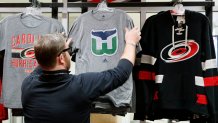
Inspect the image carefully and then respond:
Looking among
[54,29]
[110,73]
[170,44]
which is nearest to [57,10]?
[54,29]

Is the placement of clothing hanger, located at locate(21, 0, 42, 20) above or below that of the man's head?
above

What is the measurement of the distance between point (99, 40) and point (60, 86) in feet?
2.25

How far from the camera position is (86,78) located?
154cm

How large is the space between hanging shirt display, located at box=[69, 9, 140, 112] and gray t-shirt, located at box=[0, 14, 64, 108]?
8.4 inches

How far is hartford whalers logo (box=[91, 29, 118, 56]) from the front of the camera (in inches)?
82.3

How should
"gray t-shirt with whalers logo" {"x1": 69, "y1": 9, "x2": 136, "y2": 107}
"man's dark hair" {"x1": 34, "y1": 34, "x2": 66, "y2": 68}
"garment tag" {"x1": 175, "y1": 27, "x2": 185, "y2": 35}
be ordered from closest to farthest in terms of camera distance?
"man's dark hair" {"x1": 34, "y1": 34, "x2": 66, "y2": 68} < "gray t-shirt with whalers logo" {"x1": 69, "y1": 9, "x2": 136, "y2": 107} < "garment tag" {"x1": 175, "y1": 27, "x2": 185, "y2": 35}

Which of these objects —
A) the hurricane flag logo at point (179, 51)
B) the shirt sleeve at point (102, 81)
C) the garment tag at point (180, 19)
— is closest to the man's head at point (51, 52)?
the shirt sleeve at point (102, 81)

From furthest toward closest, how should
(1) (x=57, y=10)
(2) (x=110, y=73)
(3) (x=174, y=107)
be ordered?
1. (1) (x=57, y=10)
2. (3) (x=174, y=107)
3. (2) (x=110, y=73)

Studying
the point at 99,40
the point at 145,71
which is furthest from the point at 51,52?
the point at 145,71

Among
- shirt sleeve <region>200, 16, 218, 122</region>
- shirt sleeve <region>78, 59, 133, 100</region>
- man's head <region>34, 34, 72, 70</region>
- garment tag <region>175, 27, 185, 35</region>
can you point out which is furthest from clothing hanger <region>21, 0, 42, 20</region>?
shirt sleeve <region>200, 16, 218, 122</region>

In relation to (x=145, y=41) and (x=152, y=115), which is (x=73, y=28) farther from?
(x=152, y=115)

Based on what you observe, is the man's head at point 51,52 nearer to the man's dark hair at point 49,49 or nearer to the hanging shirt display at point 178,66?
the man's dark hair at point 49,49

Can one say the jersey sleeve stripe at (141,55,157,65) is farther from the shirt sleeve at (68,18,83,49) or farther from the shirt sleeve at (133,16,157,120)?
the shirt sleeve at (68,18,83,49)

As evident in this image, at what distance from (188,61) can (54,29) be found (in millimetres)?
1034
